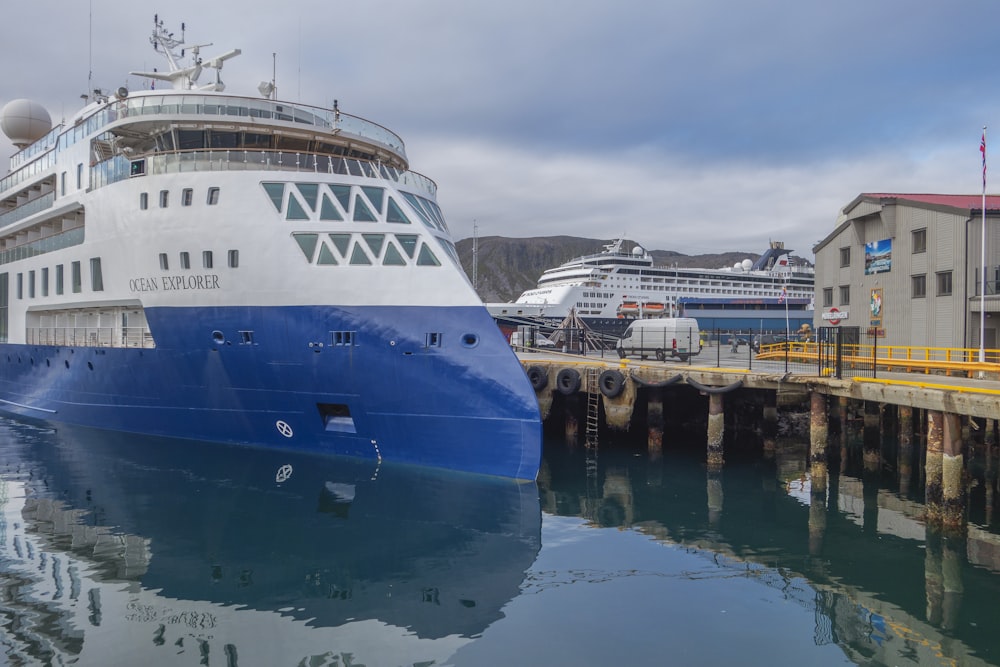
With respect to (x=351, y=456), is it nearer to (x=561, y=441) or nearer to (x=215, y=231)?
(x=215, y=231)

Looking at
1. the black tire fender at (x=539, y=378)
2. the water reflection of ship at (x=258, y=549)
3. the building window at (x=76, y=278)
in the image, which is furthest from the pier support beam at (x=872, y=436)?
the building window at (x=76, y=278)

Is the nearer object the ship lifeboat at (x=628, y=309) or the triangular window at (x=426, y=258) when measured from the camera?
the triangular window at (x=426, y=258)

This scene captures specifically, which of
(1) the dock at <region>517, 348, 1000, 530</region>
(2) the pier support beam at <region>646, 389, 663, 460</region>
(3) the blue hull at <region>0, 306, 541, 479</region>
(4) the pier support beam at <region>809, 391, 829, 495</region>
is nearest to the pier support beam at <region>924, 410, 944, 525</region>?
(1) the dock at <region>517, 348, 1000, 530</region>

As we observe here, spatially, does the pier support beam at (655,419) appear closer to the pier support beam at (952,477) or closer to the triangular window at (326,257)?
the pier support beam at (952,477)

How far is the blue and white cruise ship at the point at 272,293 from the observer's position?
1639cm

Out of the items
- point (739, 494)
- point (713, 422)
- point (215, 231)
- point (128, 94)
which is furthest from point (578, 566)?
point (128, 94)

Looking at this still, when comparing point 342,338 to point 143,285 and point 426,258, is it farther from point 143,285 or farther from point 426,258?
point 143,285

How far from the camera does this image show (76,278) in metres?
23.1

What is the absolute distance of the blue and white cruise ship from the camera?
16391mm

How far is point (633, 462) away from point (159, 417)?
1520 cm

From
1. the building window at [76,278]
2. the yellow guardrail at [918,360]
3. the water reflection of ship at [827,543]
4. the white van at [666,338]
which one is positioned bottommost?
the water reflection of ship at [827,543]

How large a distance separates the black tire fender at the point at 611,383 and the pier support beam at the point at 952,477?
9.81m

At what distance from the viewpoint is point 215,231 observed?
18.2 meters

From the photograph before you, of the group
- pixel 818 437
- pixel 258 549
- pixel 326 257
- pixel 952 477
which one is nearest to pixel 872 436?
pixel 818 437
